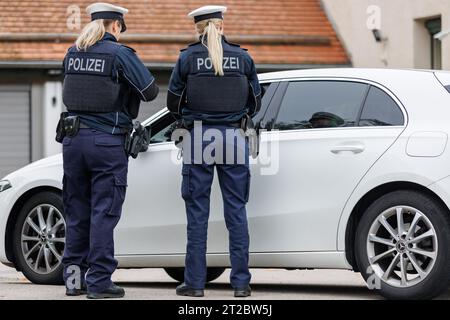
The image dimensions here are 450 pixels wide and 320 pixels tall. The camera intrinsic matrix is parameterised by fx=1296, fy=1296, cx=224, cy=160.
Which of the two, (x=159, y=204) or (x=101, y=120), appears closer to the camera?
(x=101, y=120)

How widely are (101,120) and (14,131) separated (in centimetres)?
1510

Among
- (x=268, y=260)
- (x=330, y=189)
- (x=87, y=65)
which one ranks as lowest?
(x=268, y=260)

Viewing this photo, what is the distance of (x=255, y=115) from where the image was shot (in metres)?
9.27

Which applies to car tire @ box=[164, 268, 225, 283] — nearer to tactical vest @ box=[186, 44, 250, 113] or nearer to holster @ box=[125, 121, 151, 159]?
holster @ box=[125, 121, 151, 159]

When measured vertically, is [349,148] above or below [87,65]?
below

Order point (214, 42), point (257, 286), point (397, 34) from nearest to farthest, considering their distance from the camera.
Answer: point (214, 42)
point (257, 286)
point (397, 34)

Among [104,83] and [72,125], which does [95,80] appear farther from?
[72,125]

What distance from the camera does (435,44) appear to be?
20.6 metres

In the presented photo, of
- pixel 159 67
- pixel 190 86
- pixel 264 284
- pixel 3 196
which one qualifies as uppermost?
pixel 159 67

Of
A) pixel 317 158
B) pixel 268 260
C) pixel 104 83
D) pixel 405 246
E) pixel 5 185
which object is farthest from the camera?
pixel 5 185

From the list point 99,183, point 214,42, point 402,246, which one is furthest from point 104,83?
point 402,246

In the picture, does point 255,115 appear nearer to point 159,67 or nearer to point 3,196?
point 3,196

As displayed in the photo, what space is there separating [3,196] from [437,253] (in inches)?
146
